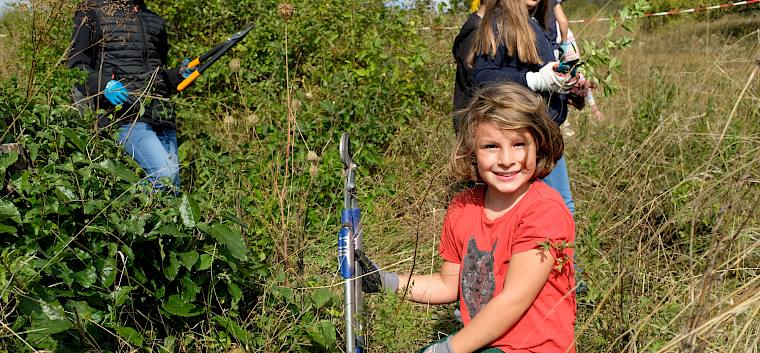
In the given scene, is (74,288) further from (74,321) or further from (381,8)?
(381,8)

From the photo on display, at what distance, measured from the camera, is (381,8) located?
540 centimetres

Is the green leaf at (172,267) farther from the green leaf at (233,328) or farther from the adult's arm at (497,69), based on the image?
the adult's arm at (497,69)

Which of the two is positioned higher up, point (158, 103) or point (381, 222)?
point (158, 103)

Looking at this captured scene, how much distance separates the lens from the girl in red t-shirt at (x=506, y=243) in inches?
73.9

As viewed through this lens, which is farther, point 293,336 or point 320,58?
point 320,58

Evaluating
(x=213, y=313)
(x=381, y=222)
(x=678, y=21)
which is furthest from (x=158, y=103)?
(x=678, y=21)

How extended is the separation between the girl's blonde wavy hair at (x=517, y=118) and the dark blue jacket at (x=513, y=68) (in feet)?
2.80

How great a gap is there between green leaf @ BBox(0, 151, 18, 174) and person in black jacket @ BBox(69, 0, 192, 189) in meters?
1.10

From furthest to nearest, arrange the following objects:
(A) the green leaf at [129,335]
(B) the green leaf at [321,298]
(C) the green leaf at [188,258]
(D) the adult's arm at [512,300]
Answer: (B) the green leaf at [321,298] < (C) the green leaf at [188,258] < (A) the green leaf at [129,335] < (D) the adult's arm at [512,300]

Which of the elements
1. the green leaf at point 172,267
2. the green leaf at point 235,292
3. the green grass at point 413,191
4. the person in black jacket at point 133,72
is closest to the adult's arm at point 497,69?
the green grass at point 413,191

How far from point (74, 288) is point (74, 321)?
0.13 meters

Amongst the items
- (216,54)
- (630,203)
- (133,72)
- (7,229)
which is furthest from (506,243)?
(133,72)

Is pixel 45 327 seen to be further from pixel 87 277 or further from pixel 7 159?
pixel 7 159

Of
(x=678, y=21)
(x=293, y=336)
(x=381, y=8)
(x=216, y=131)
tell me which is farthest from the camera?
(x=678, y=21)
